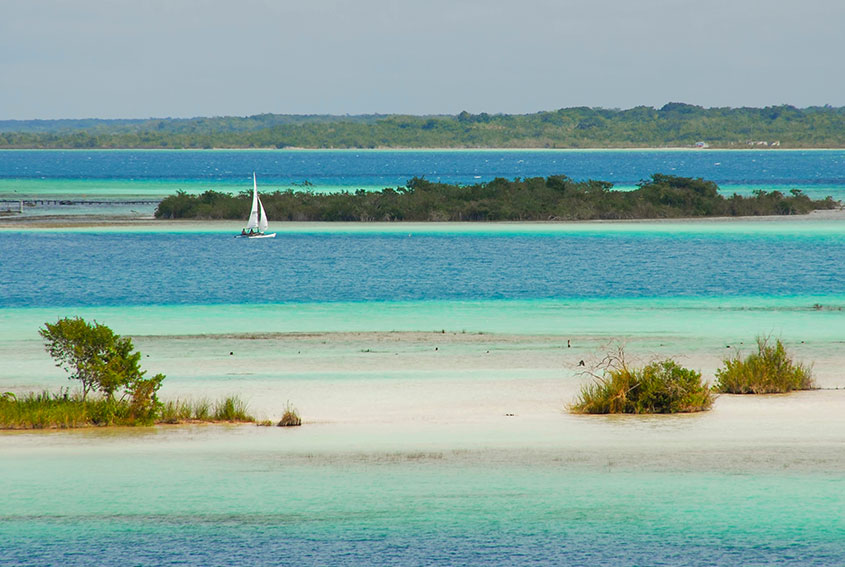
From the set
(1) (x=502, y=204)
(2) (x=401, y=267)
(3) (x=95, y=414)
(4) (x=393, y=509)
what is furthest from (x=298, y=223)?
(4) (x=393, y=509)

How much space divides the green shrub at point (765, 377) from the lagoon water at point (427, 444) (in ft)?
1.85

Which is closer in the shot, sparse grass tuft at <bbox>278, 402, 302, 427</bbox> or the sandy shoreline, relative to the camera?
sparse grass tuft at <bbox>278, 402, 302, 427</bbox>

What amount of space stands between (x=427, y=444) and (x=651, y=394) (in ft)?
11.8

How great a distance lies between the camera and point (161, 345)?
75.5ft

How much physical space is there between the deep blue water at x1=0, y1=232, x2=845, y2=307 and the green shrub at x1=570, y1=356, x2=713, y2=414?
53.5 feet

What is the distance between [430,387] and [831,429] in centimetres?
612

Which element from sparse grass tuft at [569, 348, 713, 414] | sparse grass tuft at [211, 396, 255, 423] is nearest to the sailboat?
sparse grass tuft at [211, 396, 255, 423]

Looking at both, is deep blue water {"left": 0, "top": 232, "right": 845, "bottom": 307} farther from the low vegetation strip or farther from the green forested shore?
the low vegetation strip

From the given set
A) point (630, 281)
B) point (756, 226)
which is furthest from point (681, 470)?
point (756, 226)

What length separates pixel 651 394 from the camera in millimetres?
15930

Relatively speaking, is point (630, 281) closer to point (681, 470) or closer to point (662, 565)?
point (681, 470)

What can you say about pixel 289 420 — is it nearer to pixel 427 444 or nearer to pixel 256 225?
pixel 427 444

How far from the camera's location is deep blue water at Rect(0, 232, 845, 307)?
33531 mm

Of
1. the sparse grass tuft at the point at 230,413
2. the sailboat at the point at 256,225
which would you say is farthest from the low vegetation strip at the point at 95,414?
the sailboat at the point at 256,225
